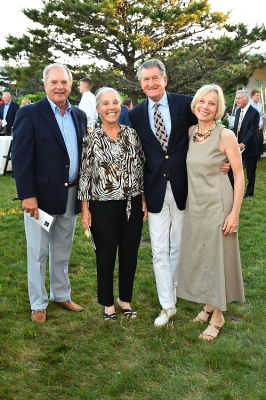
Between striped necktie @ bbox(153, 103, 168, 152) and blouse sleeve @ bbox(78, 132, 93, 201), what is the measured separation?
0.51 meters

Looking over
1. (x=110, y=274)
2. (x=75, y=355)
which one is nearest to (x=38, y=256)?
(x=110, y=274)

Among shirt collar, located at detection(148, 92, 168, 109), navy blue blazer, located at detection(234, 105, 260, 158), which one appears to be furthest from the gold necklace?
navy blue blazer, located at detection(234, 105, 260, 158)

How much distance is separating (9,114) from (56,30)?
860cm

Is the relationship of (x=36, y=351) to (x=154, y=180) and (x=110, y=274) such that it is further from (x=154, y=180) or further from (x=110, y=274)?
(x=154, y=180)

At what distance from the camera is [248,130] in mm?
8648

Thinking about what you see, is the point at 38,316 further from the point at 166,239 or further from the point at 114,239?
the point at 166,239

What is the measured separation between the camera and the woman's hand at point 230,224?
3320 millimetres

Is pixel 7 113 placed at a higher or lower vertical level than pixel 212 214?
higher

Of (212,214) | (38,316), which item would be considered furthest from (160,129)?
(38,316)

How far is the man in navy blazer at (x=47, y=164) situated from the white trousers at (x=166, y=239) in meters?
0.68

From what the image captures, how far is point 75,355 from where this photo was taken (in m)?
3.26

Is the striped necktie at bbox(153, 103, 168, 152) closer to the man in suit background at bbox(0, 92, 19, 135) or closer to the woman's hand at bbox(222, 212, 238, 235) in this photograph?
the woman's hand at bbox(222, 212, 238, 235)

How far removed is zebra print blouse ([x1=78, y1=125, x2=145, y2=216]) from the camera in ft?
11.3

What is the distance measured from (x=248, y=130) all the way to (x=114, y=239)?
5.71m
